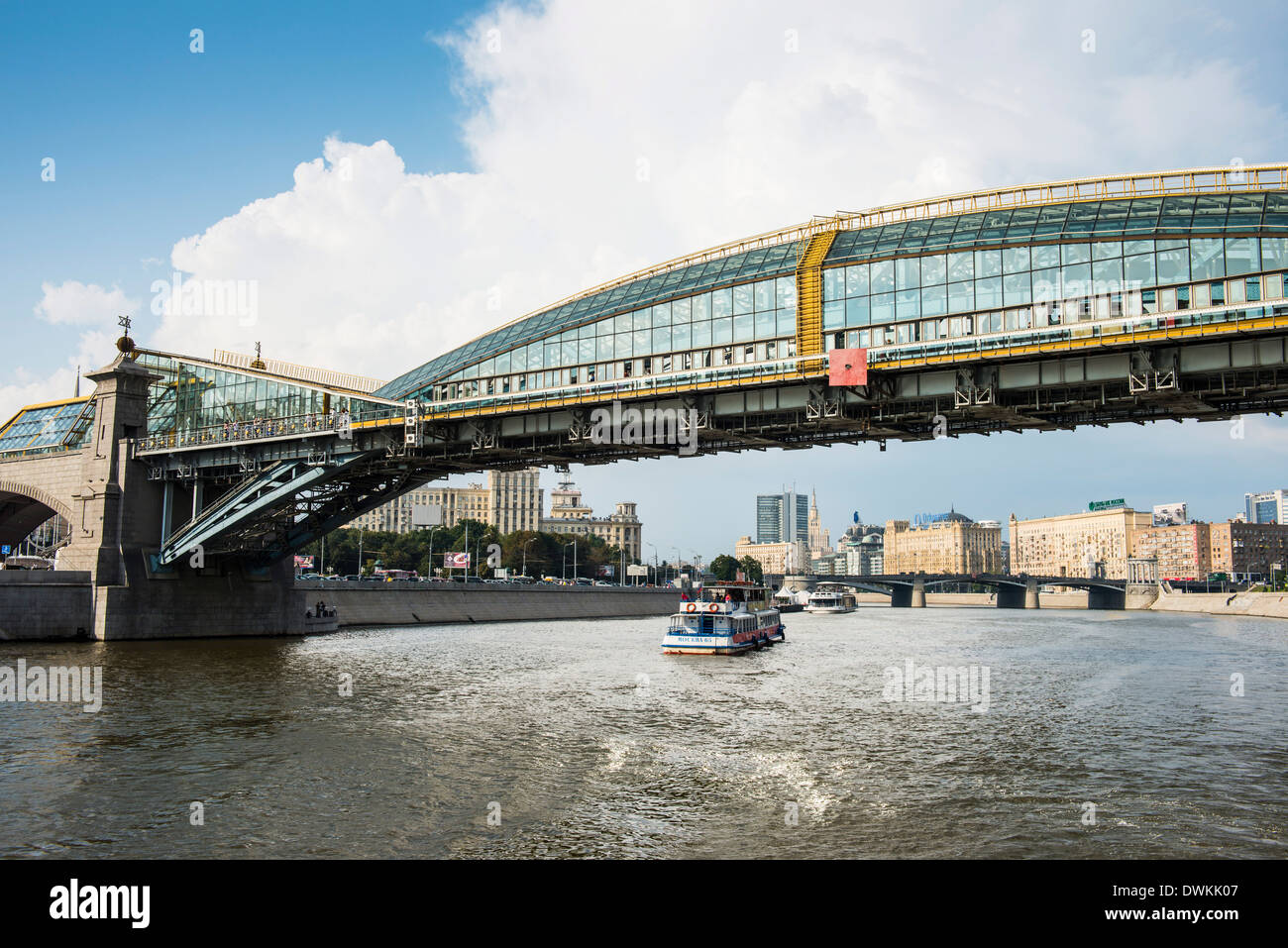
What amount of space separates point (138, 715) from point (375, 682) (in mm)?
10886

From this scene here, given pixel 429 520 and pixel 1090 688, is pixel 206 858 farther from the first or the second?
pixel 429 520

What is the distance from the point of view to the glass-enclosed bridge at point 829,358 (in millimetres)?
32438

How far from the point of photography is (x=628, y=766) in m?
22.8

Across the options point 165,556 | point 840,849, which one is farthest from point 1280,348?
point 165,556

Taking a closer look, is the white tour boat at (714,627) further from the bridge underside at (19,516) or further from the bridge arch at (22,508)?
A: the bridge underside at (19,516)

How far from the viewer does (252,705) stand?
31.6 meters

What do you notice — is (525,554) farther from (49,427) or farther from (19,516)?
(49,427)

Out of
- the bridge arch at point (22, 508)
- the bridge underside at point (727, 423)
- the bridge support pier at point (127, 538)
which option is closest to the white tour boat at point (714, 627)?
the bridge underside at point (727, 423)

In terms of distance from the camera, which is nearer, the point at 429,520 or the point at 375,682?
the point at 375,682

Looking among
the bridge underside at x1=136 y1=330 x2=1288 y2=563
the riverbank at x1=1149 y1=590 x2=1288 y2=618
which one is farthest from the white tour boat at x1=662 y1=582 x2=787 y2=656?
the riverbank at x1=1149 y1=590 x2=1288 y2=618

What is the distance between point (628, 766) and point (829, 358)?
19.0 m

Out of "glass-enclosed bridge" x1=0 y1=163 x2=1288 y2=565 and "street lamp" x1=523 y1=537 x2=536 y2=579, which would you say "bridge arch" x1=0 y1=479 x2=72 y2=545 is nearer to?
"glass-enclosed bridge" x1=0 y1=163 x2=1288 y2=565
